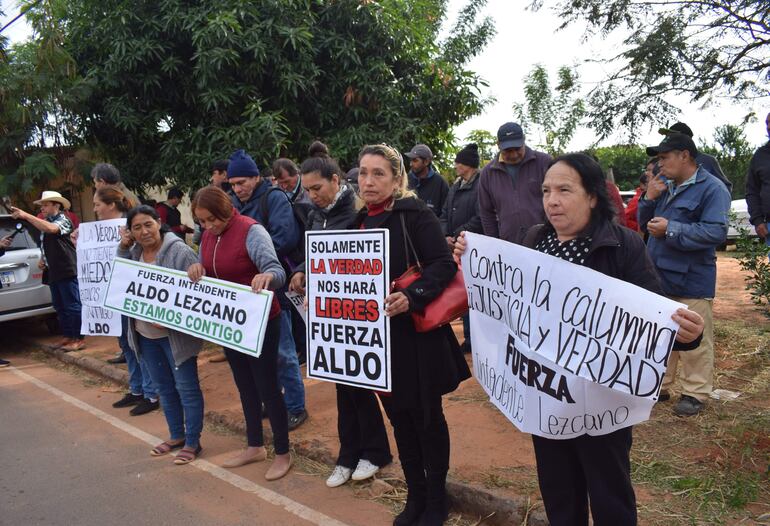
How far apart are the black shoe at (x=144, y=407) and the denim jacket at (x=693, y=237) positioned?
4714mm

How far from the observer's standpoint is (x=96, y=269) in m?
5.88

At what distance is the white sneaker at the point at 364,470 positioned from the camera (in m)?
3.94

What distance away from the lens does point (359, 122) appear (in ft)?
34.2

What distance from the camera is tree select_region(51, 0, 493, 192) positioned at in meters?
9.20

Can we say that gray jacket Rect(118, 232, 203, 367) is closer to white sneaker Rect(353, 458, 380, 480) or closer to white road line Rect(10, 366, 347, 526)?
white road line Rect(10, 366, 347, 526)

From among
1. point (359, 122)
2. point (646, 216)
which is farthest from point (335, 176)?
point (359, 122)

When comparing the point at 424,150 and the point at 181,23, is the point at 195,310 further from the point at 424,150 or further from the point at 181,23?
the point at 181,23

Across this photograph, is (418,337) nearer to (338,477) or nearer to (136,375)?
(338,477)

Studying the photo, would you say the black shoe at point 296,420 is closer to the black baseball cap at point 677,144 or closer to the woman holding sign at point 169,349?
the woman holding sign at point 169,349

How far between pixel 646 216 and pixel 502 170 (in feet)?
4.03

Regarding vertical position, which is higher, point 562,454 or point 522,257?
point 522,257

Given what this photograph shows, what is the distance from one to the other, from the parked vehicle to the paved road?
2.86m

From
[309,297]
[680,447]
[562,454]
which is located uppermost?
[309,297]

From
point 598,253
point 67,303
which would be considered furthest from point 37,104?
point 598,253
